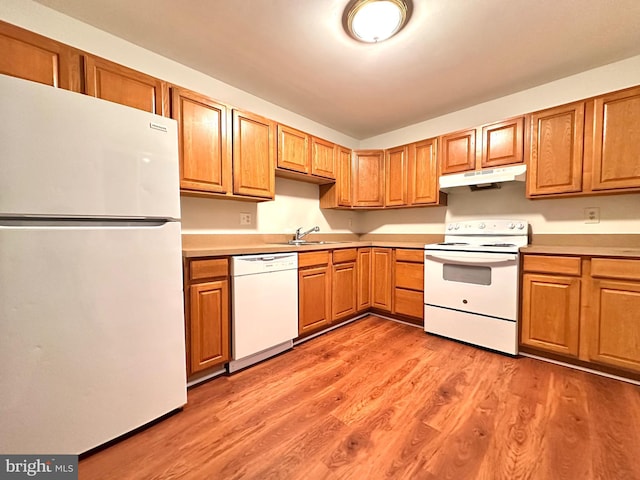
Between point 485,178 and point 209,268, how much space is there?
2474mm

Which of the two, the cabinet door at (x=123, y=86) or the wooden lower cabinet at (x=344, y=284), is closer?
the cabinet door at (x=123, y=86)

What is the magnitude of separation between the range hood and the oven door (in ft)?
2.25

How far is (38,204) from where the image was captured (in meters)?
1.05

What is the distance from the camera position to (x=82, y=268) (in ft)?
3.72

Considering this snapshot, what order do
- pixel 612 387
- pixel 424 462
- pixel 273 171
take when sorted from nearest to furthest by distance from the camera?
pixel 424 462
pixel 612 387
pixel 273 171

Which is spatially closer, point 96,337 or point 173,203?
point 96,337

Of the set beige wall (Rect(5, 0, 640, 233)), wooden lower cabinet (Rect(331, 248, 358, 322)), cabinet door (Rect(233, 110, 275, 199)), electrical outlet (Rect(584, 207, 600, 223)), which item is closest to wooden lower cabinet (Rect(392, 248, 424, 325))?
wooden lower cabinet (Rect(331, 248, 358, 322))

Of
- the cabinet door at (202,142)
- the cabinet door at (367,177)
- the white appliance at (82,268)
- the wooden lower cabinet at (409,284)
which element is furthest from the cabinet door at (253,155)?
the wooden lower cabinet at (409,284)

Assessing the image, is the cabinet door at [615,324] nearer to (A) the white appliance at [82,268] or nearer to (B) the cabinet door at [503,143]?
(B) the cabinet door at [503,143]

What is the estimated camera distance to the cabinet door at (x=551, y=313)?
192 cm

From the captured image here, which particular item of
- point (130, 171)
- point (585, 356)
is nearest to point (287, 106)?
point (130, 171)

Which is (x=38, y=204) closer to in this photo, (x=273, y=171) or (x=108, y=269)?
(x=108, y=269)

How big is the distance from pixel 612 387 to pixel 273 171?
2.91 meters

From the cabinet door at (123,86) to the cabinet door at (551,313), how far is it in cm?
301
